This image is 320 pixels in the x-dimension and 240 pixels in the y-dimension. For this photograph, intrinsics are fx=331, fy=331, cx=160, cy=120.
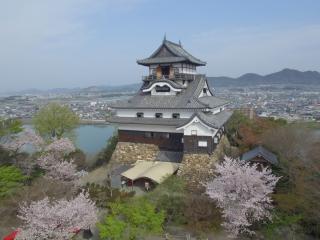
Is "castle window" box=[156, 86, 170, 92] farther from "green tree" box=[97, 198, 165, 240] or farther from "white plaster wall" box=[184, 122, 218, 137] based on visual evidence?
"green tree" box=[97, 198, 165, 240]

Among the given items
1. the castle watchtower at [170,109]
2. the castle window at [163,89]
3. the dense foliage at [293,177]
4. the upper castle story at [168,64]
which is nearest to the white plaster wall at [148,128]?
the castle watchtower at [170,109]

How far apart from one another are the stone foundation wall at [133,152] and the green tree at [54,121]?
33.0ft

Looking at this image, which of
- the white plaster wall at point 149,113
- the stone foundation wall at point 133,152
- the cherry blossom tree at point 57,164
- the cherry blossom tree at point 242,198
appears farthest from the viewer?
the stone foundation wall at point 133,152

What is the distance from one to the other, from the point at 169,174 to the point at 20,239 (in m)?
9.11

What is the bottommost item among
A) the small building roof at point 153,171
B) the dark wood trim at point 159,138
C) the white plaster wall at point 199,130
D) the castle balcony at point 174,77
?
the small building roof at point 153,171

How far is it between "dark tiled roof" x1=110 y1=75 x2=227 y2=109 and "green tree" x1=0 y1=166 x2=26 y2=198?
26.1ft

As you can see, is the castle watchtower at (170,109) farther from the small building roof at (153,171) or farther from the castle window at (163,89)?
the small building roof at (153,171)

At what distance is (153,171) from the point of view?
19.4m

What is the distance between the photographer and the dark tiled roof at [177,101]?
20.5 metres

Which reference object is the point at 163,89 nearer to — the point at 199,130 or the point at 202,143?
the point at 199,130

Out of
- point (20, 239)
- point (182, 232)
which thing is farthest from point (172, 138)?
point (20, 239)

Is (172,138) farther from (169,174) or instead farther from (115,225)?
(115,225)

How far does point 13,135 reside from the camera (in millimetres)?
20250

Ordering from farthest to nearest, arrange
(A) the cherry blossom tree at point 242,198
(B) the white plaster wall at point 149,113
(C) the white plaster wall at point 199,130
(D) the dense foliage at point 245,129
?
(D) the dense foliage at point 245,129
(B) the white plaster wall at point 149,113
(C) the white plaster wall at point 199,130
(A) the cherry blossom tree at point 242,198
